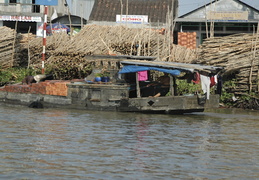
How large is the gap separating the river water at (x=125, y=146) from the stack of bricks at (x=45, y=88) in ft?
3.76

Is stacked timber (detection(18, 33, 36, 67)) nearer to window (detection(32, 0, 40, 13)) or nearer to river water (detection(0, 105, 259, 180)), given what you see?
river water (detection(0, 105, 259, 180))

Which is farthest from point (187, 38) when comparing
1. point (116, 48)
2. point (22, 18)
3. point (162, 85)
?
point (162, 85)

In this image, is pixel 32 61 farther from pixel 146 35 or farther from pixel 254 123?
pixel 254 123

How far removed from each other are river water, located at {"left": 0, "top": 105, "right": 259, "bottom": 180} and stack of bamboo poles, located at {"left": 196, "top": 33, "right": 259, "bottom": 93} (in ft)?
10.9

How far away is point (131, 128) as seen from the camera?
13953mm

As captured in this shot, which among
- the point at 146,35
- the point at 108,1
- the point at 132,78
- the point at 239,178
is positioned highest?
the point at 108,1

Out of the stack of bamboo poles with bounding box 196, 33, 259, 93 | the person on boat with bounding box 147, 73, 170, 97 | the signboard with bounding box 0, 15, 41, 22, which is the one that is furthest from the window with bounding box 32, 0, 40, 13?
the person on boat with bounding box 147, 73, 170, 97

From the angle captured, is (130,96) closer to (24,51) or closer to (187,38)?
(24,51)

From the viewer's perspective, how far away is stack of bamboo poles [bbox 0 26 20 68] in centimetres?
2375

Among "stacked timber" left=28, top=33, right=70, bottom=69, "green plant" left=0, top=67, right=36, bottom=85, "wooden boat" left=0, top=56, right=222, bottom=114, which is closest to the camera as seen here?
"wooden boat" left=0, top=56, right=222, bottom=114

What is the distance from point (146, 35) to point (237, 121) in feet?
26.2

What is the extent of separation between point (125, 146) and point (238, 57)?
33.1ft

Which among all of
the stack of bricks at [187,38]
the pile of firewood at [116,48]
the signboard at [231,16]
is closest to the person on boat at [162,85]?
the pile of firewood at [116,48]

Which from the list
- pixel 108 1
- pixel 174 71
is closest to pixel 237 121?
pixel 174 71
